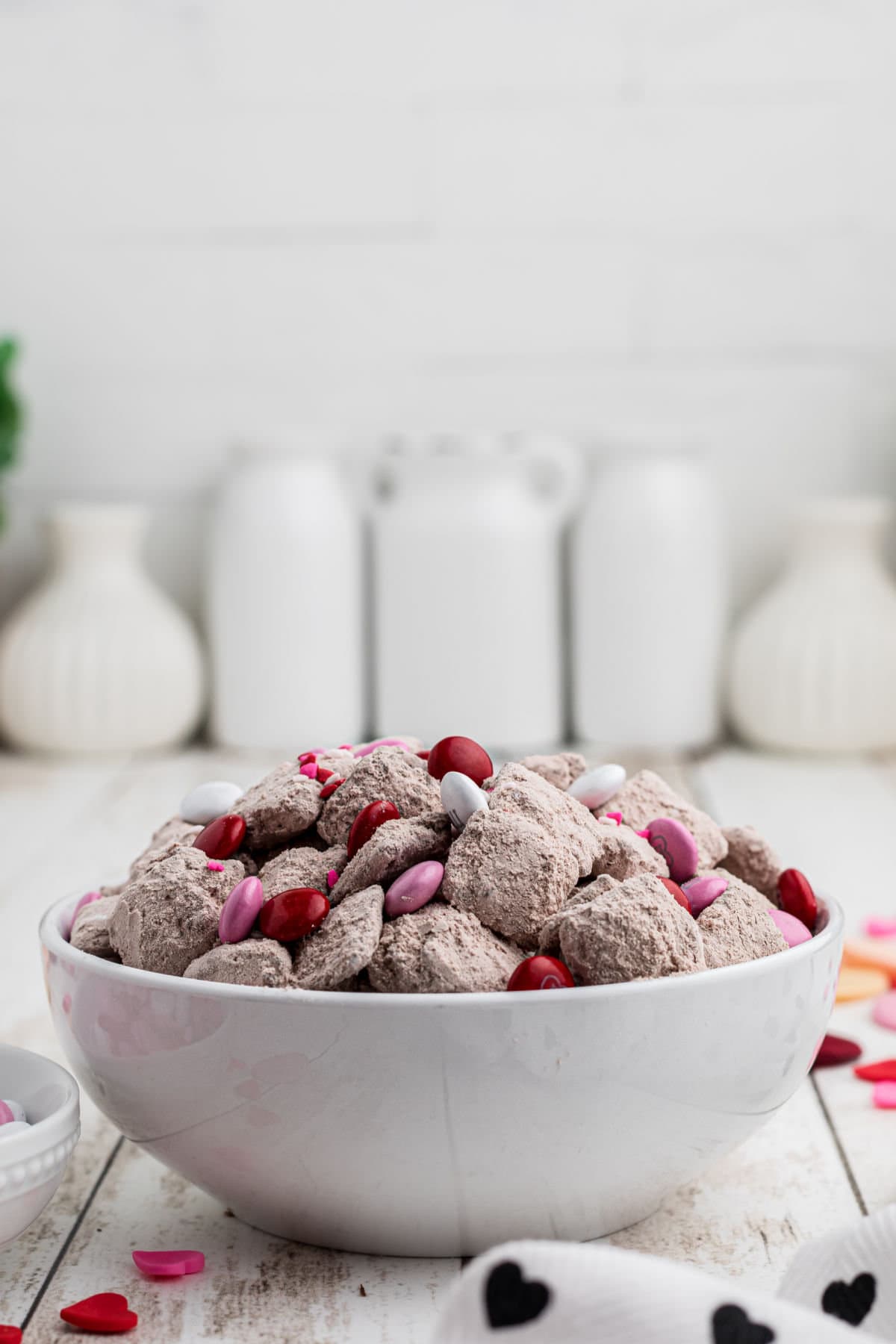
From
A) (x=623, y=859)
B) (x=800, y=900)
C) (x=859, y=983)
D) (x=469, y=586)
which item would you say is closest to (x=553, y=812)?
(x=623, y=859)

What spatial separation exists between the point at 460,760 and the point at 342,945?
4.9 inches

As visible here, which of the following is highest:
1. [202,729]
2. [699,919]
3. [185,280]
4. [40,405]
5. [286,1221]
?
[185,280]

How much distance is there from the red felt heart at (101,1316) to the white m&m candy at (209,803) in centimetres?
21

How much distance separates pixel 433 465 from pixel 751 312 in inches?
23.2

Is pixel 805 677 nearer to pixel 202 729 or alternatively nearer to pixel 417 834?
pixel 202 729

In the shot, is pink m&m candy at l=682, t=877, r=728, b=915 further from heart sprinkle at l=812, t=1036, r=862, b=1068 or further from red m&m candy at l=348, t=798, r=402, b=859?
heart sprinkle at l=812, t=1036, r=862, b=1068

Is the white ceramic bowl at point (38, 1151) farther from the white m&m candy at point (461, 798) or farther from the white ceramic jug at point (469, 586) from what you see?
the white ceramic jug at point (469, 586)

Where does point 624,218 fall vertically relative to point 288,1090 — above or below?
above

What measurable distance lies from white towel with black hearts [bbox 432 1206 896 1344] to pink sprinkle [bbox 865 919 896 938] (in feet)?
2.28

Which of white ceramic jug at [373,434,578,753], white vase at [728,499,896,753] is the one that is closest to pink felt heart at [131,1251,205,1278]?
white ceramic jug at [373,434,578,753]

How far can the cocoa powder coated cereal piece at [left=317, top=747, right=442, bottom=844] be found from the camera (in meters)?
0.64

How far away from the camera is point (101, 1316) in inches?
22.5

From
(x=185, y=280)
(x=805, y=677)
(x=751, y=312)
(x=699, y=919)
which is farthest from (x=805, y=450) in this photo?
(x=699, y=919)

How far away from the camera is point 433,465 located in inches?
82.8
